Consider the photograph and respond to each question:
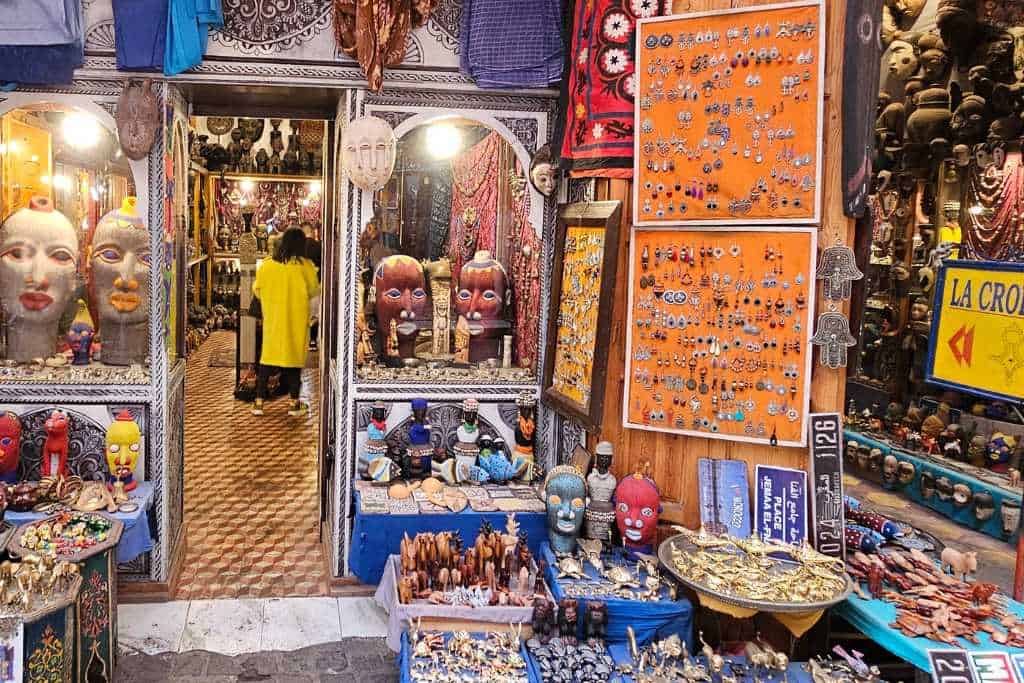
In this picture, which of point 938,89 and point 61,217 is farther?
point 938,89

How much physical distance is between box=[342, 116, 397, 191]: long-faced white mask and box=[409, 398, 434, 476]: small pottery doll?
1.28m

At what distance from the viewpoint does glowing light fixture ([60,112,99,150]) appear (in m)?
4.79

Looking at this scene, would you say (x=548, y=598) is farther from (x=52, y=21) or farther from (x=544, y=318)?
(x=52, y=21)

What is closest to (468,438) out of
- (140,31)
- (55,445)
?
(55,445)

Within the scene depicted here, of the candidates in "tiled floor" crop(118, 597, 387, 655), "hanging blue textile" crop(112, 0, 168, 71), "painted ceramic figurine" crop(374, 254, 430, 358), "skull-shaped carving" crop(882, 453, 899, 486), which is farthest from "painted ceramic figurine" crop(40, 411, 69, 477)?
"skull-shaped carving" crop(882, 453, 899, 486)

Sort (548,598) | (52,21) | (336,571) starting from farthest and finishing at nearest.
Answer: (336,571) → (52,21) → (548,598)

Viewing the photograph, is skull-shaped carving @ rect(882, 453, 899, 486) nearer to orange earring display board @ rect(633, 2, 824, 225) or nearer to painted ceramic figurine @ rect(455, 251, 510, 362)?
painted ceramic figurine @ rect(455, 251, 510, 362)

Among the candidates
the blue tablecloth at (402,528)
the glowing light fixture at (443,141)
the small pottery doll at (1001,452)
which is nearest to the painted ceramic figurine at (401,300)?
the glowing light fixture at (443,141)

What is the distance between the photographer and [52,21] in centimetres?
423

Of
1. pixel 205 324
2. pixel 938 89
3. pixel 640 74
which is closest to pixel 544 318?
pixel 640 74

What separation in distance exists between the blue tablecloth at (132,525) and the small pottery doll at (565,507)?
2.04 meters

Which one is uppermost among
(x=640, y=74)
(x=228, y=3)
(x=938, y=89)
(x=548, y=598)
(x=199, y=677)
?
(x=938, y=89)

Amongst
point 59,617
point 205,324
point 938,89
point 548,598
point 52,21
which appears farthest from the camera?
point 205,324

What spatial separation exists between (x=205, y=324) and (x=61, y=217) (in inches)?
318
